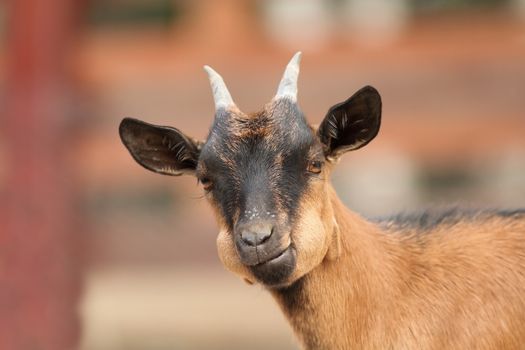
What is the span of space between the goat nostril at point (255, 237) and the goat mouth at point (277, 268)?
12 cm

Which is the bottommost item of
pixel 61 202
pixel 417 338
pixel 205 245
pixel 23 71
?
pixel 205 245

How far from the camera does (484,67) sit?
15859mm

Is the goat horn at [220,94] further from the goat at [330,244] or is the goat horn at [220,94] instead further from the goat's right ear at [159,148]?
the goat's right ear at [159,148]

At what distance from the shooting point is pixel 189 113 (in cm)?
1655

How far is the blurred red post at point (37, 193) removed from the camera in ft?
42.7

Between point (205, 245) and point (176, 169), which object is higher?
point (176, 169)

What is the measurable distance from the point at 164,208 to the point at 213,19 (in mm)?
5440

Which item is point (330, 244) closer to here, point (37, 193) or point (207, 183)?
point (207, 183)

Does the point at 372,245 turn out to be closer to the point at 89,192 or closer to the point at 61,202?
the point at 61,202

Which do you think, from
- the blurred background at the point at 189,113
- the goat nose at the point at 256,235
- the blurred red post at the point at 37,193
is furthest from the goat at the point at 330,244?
the blurred background at the point at 189,113

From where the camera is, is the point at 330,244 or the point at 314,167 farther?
the point at 330,244

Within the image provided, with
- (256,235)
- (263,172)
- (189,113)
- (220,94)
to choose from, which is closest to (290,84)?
(220,94)

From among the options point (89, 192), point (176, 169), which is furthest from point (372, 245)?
point (89, 192)

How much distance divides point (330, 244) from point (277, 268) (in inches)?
18.9
